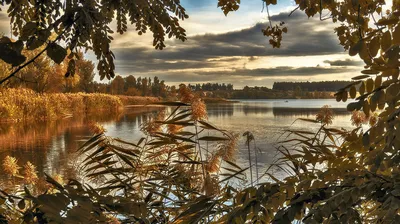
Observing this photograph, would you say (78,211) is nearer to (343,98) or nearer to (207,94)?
(343,98)

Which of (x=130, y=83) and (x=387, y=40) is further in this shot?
(x=130, y=83)

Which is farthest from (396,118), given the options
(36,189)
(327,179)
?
(36,189)

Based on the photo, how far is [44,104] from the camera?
1883 centimetres

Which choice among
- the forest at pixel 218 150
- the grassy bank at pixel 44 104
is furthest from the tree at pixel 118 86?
the forest at pixel 218 150

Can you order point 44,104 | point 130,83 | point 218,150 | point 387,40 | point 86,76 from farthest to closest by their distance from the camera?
point 130,83
point 86,76
point 44,104
point 218,150
point 387,40

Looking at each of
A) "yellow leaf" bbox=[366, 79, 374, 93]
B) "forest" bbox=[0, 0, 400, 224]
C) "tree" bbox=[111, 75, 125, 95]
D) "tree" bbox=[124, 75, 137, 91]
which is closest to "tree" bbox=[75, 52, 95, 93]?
"tree" bbox=[111, 75, 125, 95]

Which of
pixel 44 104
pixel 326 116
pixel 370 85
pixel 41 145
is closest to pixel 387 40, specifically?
pixel 370 85

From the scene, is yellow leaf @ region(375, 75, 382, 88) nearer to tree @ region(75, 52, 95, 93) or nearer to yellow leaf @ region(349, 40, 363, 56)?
yellow leaf @ region(349, 40, 363, 56)

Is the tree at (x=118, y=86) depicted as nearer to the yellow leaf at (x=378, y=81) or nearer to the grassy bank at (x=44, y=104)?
the grassy bank at (x=44, y=104)

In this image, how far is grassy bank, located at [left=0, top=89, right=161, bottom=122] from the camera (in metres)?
16.6

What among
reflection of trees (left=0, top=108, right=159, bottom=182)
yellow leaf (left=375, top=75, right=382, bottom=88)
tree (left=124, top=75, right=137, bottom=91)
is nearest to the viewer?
yellow leaf (left=375, top=75, right=382, bottom=88)

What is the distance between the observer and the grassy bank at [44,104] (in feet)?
54.3

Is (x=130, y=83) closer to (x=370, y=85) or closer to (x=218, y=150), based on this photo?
(x=218, y=150)

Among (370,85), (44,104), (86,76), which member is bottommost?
(44,104)
